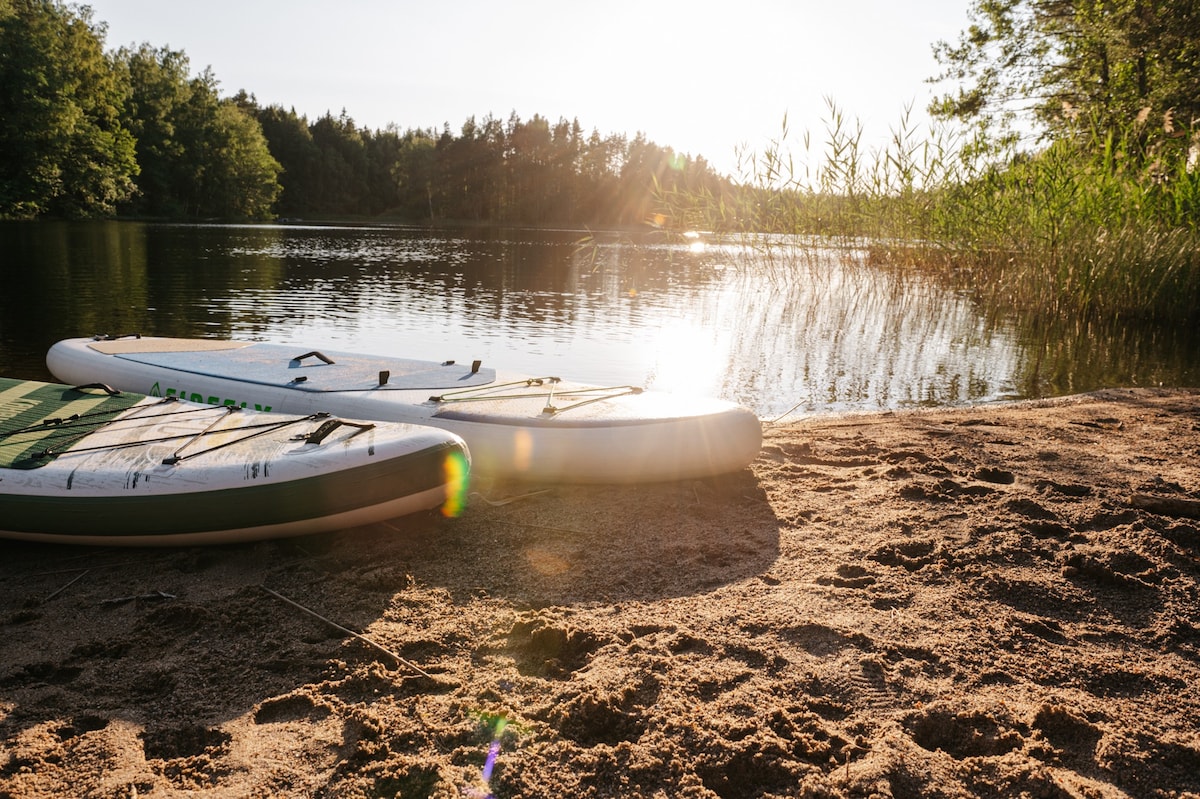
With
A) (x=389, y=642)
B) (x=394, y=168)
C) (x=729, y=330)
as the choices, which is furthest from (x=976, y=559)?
(x=394, y=168)

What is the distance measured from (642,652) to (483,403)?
7.31 ft

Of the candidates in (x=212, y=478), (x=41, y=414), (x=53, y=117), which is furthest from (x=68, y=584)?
(x=53, y=117)

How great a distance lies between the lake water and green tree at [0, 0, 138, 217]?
21623 millimetres

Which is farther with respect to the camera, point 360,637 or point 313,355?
point 313,355

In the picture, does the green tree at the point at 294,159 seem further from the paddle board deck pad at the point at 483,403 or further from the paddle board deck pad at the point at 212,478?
the paddle board deck pad at the point at 212,478

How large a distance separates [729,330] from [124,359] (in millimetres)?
7095

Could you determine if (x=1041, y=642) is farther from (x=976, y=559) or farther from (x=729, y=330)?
(x=729, y=330)

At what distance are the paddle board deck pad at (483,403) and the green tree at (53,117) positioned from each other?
37.1 metres

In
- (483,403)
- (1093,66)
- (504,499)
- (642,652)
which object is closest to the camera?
(642,652)

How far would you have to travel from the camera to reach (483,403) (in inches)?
167

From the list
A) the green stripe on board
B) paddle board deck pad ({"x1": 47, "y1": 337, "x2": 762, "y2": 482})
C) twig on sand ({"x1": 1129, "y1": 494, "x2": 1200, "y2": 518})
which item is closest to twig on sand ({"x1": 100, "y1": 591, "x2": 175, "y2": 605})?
the green stripe on board

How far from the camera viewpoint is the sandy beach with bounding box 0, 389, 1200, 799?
1.80 meters

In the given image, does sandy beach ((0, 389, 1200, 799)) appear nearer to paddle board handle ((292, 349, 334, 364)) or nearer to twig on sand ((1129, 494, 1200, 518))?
twig on sand ((1129, 494, 1200, 518))

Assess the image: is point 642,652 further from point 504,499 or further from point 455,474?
point 504,499
